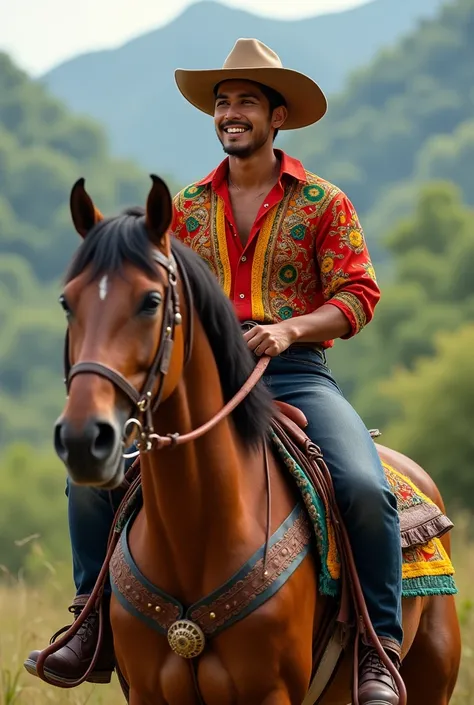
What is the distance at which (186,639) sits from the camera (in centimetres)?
529

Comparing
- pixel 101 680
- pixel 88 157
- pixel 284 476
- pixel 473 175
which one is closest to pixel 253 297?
pixel 284 476

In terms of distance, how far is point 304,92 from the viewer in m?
6.70

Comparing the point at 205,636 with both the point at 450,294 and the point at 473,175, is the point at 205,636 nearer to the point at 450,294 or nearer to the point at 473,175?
the point at 450,294

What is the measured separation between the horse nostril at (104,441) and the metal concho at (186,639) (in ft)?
3.87

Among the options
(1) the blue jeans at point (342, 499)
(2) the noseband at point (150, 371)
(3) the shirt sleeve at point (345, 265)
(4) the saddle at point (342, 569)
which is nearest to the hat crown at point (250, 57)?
(3) the shirt sleeve at point (345, 265)

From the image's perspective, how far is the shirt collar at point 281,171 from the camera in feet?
21.7

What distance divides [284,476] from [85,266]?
5.05 ft

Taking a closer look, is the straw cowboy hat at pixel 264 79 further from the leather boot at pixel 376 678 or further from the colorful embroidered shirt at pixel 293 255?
the leather boot at pixel 376 678

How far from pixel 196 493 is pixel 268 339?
821mm

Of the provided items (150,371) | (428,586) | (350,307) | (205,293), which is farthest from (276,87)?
(428,586)

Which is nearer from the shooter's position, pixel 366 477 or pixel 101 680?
pixel 366 477

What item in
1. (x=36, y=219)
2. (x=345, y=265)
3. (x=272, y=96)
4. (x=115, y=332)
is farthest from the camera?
(x=36, y=219)

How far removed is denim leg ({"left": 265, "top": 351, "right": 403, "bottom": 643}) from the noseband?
4.25 ft

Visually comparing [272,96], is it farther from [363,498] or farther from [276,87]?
[363,498]
